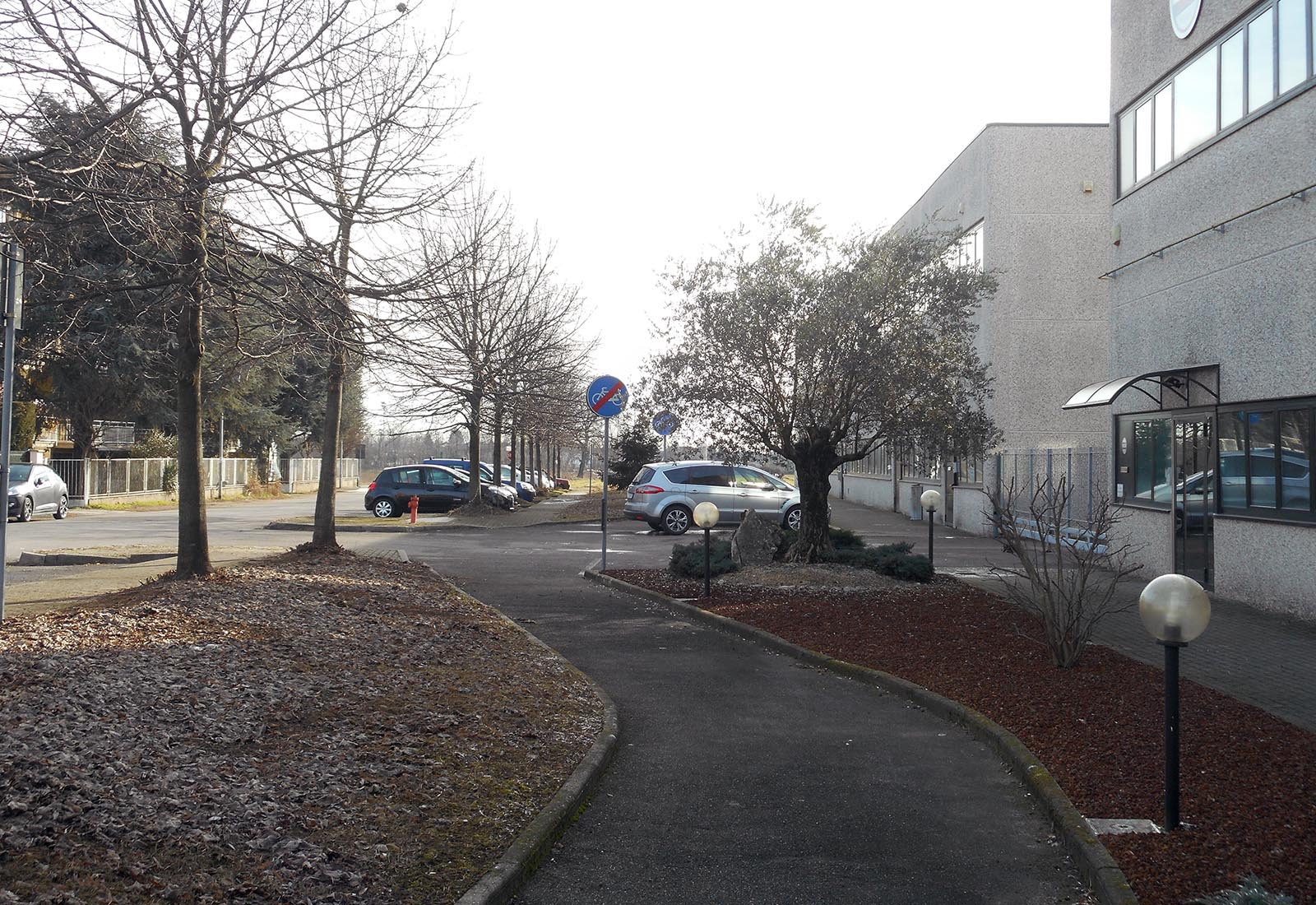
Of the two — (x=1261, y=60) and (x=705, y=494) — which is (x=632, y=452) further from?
(x=1261, y=60)

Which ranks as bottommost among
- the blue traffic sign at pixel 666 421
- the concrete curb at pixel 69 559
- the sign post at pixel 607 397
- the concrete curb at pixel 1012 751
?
the concrete curb at pixel 1012 751

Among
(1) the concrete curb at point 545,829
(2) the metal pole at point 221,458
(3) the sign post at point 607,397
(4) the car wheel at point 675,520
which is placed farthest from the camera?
(2) the metal pole at point 221,458

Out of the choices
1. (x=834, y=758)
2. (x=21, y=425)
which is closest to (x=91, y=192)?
(x=834, y=758)

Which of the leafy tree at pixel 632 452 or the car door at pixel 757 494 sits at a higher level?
the leafy tree at pixel 632 452

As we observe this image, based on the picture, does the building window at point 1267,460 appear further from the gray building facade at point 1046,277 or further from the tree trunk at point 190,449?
the tree trunk at point 190,449

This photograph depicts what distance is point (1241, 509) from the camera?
1305cm

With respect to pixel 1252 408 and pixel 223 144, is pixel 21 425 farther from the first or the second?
pixel 1252 408

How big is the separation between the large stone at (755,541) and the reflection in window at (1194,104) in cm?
755

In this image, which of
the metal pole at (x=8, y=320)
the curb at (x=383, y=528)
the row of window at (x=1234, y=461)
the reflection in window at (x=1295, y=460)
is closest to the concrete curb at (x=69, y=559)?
the metal pole at (x=8, y=320)

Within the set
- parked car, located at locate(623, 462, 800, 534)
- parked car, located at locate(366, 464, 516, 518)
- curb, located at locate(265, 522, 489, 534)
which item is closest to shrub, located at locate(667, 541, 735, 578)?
parked car, located at locate(623, 462, 800, 534)

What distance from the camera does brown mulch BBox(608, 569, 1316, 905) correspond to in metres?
4.58

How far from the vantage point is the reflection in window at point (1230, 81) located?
42.8 ft

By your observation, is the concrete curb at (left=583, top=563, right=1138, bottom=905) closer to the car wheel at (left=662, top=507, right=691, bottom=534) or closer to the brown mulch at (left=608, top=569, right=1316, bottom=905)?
the brown mulch at (left=608, top=569, right=1316, bottom=905)

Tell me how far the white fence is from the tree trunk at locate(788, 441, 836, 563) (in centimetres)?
1893
